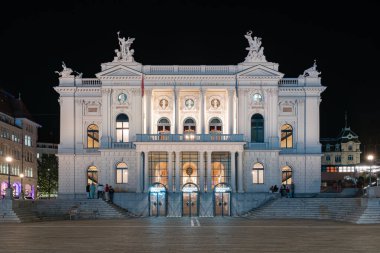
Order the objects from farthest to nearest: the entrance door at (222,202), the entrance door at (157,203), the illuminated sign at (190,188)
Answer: the illuminated sign at (190,188) < the entrance door at (222,202) < the entrance door at (157,203)

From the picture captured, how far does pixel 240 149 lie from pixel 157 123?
11.5 m

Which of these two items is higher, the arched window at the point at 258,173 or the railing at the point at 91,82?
the railing at the point at 91,82

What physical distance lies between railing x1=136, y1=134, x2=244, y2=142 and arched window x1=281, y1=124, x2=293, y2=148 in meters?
7.58

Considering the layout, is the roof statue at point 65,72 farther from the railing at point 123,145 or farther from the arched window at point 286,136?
the arched window at point 286,136

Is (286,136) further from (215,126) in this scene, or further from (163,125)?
(163,125)

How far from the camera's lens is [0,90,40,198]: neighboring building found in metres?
129

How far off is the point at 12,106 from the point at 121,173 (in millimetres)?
47168

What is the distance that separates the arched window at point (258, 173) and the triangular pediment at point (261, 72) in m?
10.9

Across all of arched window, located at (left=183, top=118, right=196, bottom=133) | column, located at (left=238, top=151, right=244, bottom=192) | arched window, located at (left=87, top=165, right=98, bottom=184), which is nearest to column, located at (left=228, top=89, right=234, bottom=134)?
column, located at (left=238, top=151, right=244, bottom=192)

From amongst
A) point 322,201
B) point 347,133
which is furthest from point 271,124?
point 347,133

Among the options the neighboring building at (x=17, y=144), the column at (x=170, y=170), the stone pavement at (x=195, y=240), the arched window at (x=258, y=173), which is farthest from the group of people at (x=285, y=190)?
the neighboring building at (x=17, y=144)

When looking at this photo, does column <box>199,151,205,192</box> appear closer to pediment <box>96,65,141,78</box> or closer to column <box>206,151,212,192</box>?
column <box>206,151,212,192</box>

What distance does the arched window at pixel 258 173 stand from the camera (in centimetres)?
9969

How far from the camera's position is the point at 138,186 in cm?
9681
